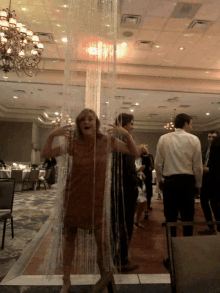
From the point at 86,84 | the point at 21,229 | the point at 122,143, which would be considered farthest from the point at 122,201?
the point at 21,229

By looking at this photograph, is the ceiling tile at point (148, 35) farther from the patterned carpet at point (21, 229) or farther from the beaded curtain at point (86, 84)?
the beaded curtain at point (86, 84)

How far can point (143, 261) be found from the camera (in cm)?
211

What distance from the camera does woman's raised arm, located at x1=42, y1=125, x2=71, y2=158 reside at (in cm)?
126

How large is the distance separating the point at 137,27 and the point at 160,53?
1259mm

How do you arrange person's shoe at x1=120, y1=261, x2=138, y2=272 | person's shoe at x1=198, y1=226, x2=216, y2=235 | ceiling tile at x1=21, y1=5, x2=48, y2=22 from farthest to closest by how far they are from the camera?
ceiling tile at x1=21, y1=5, x2=48, y2=22, person's shoe at x1=198, y1=226, x2=216, y2=235, person's shoe at x1=120, y1=261, x2=138, y2=272

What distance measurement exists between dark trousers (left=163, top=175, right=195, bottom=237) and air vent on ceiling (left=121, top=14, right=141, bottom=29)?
133 inches

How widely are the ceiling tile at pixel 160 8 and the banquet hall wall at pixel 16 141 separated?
9.26 m

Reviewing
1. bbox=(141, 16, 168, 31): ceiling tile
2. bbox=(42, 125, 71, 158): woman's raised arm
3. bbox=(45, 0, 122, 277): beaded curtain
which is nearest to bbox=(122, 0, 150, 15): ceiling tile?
bbox=(141, 16, 168, 31): ceiling tile

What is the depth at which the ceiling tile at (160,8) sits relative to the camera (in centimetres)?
386

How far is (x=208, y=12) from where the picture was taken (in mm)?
4039

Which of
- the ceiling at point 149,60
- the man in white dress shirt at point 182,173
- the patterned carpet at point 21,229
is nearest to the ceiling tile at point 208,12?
the ceiling at point 149,60

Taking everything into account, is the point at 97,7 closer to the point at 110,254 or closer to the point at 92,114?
the point at 92,114

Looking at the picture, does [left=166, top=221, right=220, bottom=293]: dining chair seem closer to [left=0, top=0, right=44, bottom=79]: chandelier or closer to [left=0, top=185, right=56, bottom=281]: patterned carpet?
[left=0, top=185, right=56, bottom=281]: patterned carpet

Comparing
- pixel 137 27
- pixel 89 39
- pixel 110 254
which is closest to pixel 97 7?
pixel 89 39
